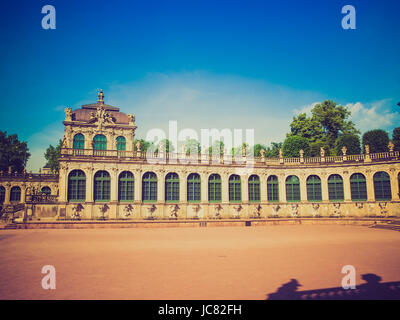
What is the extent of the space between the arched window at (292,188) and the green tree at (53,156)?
47910mm

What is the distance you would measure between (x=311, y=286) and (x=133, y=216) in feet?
91.6

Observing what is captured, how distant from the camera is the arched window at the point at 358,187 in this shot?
120 feet

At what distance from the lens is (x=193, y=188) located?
37000mm

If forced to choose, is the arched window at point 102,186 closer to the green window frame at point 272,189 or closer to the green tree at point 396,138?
the green window frame at point 272,189

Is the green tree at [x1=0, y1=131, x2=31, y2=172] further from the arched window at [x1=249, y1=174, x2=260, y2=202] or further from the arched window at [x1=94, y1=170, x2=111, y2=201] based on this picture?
the arched window at [x1=249, y1=174, x2=260, y2=202]

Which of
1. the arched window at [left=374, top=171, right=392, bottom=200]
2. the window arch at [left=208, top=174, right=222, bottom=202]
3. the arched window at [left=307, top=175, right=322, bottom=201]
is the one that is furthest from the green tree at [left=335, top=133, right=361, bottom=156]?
the window arch at [left=208, top=174, right=222, bottom=202]

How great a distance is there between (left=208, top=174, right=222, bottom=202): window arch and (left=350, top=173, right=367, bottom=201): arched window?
1880 centimetres

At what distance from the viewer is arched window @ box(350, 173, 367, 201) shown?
36.4 meters

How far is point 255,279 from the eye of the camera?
9.44m

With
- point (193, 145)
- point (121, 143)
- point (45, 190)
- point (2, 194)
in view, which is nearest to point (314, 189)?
point (121, 143)

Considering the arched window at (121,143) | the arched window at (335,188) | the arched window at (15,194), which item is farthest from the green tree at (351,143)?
the arched window at (15,194)
